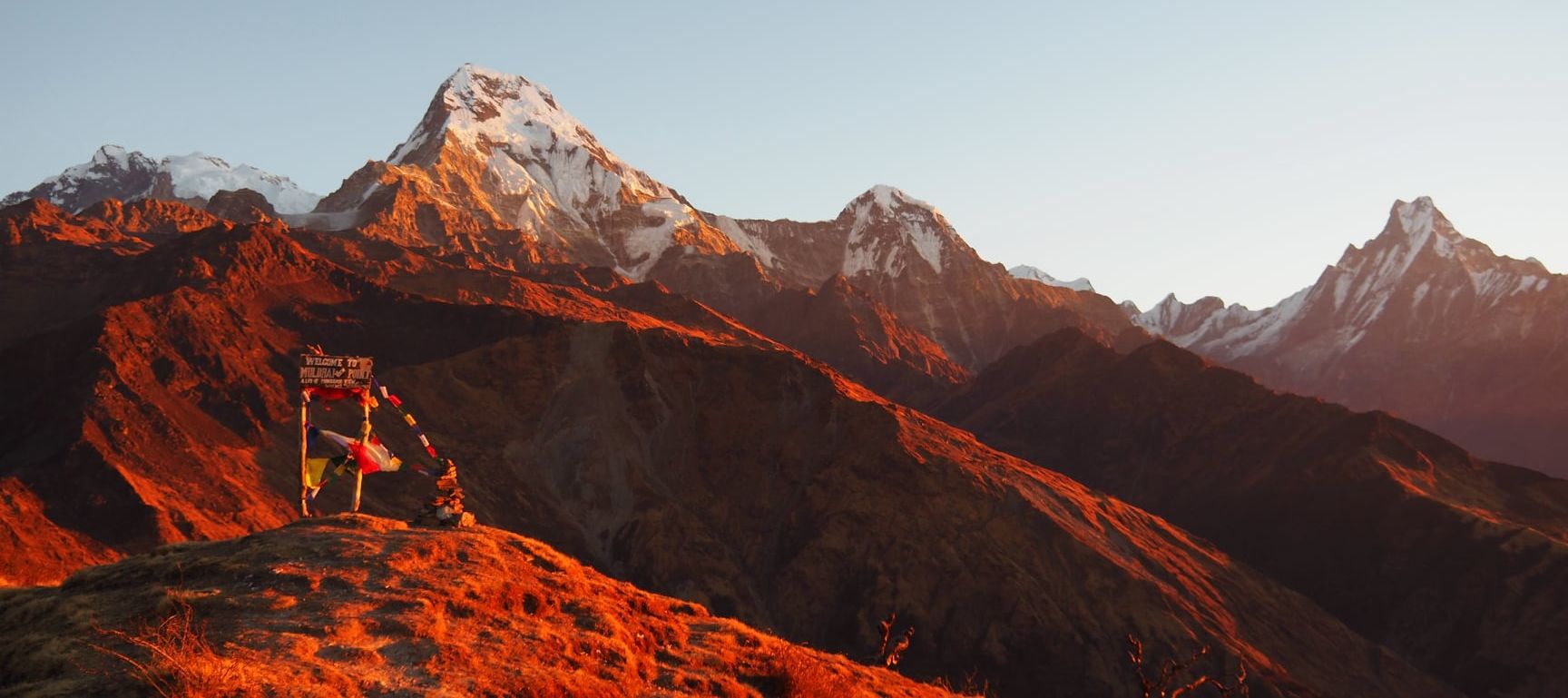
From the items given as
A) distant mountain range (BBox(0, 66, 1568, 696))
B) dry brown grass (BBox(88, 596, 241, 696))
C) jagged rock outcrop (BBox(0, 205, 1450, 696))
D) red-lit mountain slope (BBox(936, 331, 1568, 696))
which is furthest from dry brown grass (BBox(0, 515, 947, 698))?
red-lit mountain slope (BBox(936, 331, 1568, 696))

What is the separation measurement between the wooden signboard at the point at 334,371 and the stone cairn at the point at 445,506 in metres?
3.99

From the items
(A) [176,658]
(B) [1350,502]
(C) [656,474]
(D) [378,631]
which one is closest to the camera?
(A) [176,658]

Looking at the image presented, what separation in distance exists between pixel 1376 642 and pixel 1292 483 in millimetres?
32777

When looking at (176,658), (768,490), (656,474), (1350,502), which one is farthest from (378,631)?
(1350,502)

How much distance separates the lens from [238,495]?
307 ft

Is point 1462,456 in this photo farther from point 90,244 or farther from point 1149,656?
point 90,244

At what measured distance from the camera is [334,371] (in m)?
33.7

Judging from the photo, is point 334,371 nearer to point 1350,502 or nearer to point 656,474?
point 656,474

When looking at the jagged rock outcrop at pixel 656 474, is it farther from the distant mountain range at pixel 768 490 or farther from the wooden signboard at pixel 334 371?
the wooden signboard at pixel 334 371

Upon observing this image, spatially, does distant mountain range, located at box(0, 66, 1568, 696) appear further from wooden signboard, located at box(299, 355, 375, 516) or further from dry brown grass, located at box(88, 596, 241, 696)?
dry brown grass, located at box(88, 596, 241, 696)

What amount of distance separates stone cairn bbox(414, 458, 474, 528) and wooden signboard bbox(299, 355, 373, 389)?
→ 13.1 feet

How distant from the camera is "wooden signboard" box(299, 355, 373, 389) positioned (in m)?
33.1

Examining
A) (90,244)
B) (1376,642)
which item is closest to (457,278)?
(90,244)

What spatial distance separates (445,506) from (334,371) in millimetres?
5570
